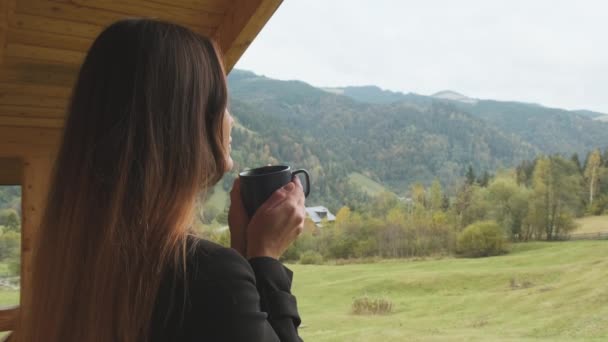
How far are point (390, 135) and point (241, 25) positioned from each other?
208 inches

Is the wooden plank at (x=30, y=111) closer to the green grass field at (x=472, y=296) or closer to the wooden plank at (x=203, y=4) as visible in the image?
the wooden plank at (x=203, y=4)

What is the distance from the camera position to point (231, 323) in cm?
32

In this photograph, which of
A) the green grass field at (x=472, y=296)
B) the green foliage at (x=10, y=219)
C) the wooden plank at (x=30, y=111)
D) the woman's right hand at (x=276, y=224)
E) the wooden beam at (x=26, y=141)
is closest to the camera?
the woman's right hand at (x=276, y=224)

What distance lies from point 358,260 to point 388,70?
5.51m

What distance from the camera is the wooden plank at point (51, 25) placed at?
1.45 meters

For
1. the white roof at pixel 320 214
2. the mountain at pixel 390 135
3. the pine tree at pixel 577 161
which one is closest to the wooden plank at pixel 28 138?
the mountain at pixel 390 135

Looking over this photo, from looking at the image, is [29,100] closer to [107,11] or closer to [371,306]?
[107,11]

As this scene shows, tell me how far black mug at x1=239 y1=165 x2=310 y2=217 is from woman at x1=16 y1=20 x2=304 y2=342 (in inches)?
3.0

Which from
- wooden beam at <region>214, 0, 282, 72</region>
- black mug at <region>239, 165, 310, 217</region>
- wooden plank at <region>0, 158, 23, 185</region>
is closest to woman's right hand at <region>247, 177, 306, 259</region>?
black mug at <region>239, 165, 310, 217</region>

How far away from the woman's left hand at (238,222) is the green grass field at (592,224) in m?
3.42

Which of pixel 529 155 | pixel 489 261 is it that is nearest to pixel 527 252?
pixel 489 261

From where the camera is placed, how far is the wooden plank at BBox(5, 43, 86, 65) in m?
1.59

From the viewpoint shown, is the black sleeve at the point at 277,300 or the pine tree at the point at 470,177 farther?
the pine tree at the point at 470,177

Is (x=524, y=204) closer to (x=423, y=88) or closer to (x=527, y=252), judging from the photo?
(x=527, y=252)
